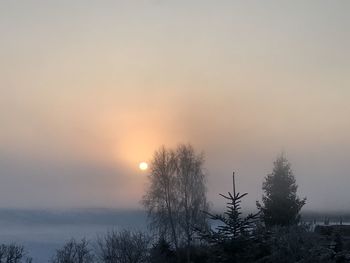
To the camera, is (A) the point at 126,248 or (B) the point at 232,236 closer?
(B) the point at 232,236

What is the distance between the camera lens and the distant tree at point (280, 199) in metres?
56.3

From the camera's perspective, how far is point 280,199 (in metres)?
56.8

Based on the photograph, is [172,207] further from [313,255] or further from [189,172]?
[313,255]

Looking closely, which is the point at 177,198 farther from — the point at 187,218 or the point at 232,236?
the point at 232,236

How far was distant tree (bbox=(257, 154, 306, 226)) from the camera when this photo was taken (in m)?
56.3

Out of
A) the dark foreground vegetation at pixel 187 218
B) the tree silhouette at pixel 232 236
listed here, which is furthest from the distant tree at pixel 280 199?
the tree silhouette at pixel 232 236

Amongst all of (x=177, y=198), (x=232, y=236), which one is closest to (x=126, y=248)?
(x=177, y=198)

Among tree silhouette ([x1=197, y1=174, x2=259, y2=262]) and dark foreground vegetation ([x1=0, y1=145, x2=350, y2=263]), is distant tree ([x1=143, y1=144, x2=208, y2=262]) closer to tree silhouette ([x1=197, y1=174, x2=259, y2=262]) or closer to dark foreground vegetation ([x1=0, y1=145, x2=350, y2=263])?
dark foreground vegetation ([x1=0, y1=145, x2=350, y2=263])

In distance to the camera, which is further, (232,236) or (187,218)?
(187,218)

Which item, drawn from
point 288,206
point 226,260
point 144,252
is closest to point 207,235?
point 226,260

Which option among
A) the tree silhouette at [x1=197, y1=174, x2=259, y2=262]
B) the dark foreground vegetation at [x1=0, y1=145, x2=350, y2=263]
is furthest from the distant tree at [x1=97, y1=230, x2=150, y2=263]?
the tree silhouette at [x1=197, y1=174, x2=259, y2=262]

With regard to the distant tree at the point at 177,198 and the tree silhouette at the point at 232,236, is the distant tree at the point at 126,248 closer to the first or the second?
the distant tree at the point at 177,198

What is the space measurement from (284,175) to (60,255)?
49.5m

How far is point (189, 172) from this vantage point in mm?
65688
